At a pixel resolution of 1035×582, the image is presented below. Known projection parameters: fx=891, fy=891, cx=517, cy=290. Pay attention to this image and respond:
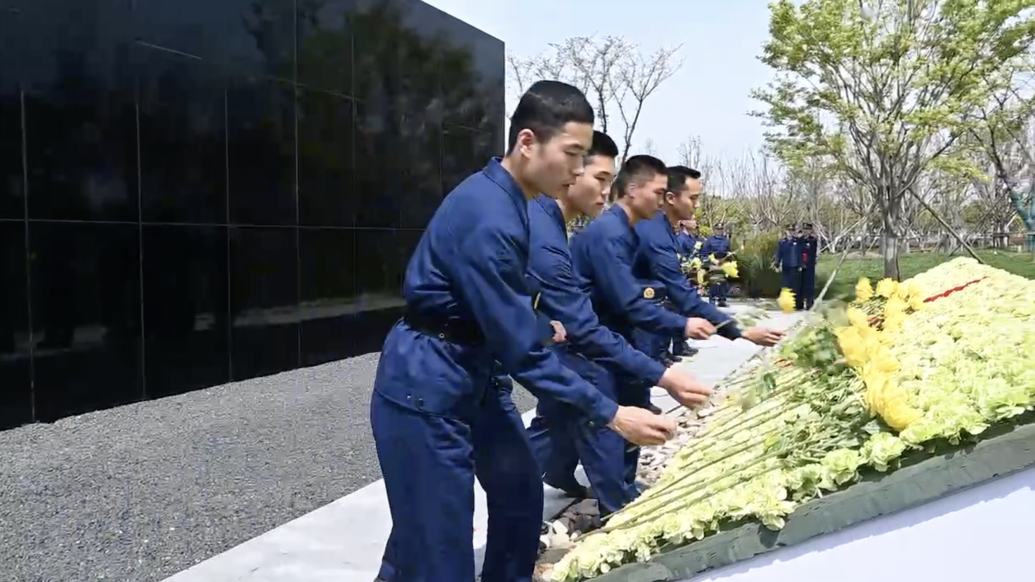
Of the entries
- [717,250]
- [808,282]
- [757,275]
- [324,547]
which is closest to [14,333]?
[324,547]

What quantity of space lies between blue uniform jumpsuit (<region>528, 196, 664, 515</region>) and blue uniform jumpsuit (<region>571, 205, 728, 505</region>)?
6 centimetres

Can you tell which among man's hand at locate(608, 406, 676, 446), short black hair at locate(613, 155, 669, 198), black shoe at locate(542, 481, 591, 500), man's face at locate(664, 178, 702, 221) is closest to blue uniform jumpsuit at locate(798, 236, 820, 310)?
man's face at locate(664, 178, 702, 221)

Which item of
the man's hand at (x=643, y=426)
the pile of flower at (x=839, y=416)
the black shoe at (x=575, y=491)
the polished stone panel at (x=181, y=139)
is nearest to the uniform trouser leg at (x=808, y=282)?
the polished stone panel at (x=181, y=139)

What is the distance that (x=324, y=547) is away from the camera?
159 inches

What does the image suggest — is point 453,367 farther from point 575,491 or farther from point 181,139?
point 181,139

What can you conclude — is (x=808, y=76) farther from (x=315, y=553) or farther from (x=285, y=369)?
(x=315, y=553)

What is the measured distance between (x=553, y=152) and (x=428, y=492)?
1.01 m

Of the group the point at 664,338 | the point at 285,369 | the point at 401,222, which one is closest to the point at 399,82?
the point at 401,222

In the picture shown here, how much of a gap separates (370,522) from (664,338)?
71.4 inches

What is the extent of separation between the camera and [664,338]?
4.83m

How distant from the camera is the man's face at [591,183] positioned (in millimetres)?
4117

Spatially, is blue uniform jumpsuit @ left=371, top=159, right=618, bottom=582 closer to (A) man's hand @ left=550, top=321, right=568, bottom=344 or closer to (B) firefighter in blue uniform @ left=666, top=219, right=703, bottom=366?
(A) man's hand @ left=550, top=321, right=568, bottom=344

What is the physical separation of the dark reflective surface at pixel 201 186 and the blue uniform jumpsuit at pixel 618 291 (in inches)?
177

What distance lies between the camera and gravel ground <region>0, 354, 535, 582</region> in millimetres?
4098
